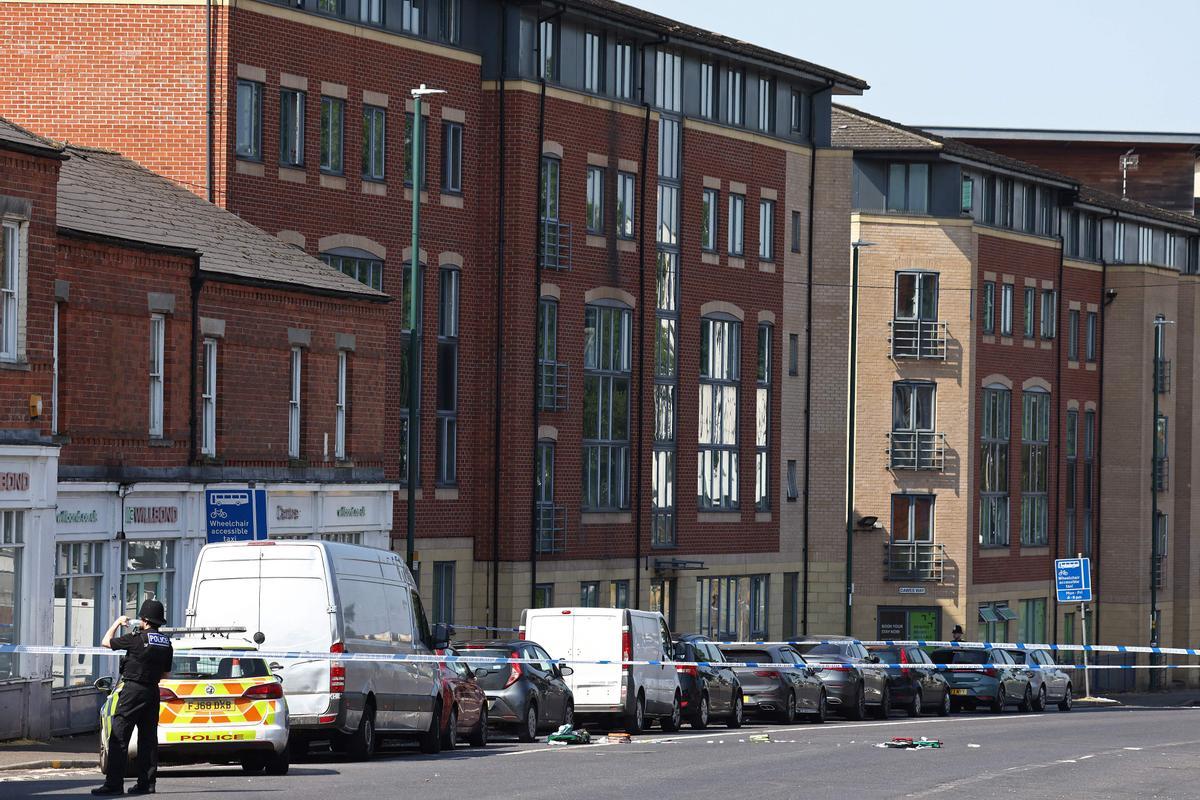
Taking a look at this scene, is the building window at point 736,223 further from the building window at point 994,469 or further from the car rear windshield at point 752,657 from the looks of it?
the car rear windshield at point 752,657

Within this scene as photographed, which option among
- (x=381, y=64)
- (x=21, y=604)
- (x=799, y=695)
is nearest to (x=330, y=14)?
(x=381, y=64)

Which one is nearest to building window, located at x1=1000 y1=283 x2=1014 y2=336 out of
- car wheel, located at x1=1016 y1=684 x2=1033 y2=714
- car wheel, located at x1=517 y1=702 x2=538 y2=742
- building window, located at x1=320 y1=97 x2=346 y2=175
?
car wheel, located at x1=1016 y1=684 x2=1033 y2=714

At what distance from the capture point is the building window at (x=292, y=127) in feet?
142

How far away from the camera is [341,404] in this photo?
39.0 m

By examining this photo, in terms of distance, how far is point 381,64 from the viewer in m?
45.8

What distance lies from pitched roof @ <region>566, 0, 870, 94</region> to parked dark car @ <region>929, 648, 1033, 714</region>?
14.6 meters

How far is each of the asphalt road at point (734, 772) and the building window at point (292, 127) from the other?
1433cm

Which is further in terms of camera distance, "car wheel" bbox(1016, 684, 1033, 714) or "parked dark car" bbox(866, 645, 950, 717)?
"car wheel" bbox(1016, 684, 1033, 714)

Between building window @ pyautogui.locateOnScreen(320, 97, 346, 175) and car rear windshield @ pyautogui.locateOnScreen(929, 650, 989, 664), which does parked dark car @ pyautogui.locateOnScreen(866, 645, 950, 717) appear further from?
building window @ pyautogui.locateOnScreen(320, 97, 346, 175)

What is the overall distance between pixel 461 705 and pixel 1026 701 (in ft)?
81.6

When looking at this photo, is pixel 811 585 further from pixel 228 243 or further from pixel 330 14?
pixel 228 243

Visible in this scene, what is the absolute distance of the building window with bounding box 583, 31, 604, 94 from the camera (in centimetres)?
5150

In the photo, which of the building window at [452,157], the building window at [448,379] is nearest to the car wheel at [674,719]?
the building window at [448,379]

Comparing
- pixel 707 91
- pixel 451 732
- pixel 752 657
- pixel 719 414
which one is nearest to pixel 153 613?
pixel 451 732
